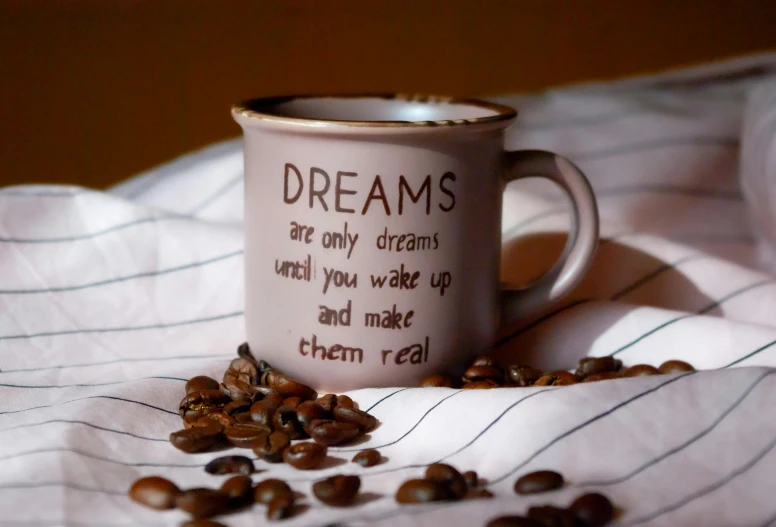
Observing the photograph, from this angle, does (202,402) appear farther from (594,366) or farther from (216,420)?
(594,366)

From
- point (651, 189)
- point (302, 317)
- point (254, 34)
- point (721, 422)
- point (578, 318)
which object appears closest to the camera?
point (721, 422)

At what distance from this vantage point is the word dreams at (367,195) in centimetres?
61

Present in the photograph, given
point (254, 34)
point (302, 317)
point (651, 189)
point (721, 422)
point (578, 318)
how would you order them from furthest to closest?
point (254, 34)
point (651, 189)
point (578, 318)
point (302, 317)
point (721, 422)

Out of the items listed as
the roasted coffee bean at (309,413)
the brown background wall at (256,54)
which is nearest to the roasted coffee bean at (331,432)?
the roasted coffee bean at (309,413)

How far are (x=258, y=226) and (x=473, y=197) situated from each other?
170mm

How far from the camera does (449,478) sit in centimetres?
51

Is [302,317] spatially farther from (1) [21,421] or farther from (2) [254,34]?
(2) [254,34]

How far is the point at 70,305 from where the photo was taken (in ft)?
2.63

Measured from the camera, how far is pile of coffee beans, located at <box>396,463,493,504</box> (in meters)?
0.49

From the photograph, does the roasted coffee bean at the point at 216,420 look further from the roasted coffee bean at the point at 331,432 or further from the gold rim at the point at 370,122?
the gold rim at the point at 370,122

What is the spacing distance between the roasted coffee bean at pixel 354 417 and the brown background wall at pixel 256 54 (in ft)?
3.05

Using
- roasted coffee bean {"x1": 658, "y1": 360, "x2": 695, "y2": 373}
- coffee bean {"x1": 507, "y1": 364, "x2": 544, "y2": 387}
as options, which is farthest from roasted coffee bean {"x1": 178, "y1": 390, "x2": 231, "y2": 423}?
roasted coffee bean {"x1": 658, "y1": 360, "x2": 695, "y2": 373}

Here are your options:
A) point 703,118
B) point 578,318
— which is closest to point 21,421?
point 578,318

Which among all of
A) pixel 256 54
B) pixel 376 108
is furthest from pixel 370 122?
pixel 256 54
